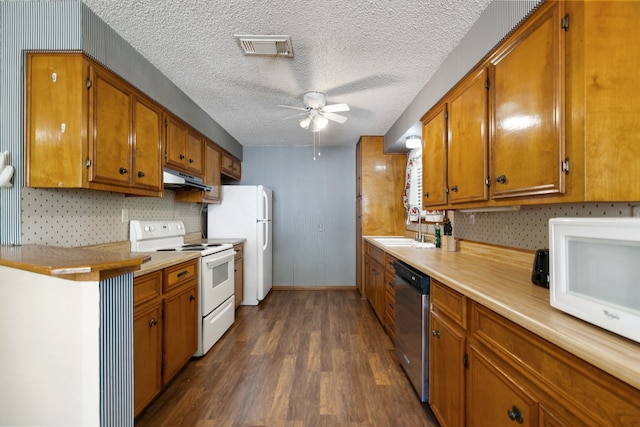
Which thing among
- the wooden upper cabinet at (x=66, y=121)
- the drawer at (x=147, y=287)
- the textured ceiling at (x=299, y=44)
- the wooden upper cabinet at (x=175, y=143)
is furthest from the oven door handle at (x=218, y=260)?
the textured ceiling at (x=299, y=44)

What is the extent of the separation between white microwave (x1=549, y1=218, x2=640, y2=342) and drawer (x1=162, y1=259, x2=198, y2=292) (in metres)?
2.12

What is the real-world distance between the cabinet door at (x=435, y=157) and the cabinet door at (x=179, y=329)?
214 cm

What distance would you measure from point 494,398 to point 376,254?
2.17m

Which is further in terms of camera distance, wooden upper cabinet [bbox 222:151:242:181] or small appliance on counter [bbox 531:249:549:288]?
wooden upper cabinet [bbox 222:151:242:181]

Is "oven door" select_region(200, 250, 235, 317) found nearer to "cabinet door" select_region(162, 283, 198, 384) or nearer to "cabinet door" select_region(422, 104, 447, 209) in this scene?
"cabinet door" select_region(162, 283, 198, 384)

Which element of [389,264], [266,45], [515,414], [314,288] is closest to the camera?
[515,414]

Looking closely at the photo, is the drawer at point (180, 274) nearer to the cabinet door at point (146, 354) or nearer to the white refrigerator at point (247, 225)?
the cabinet door at point (146, 354)

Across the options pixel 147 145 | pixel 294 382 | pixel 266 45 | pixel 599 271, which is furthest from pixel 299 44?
pixel 294 382

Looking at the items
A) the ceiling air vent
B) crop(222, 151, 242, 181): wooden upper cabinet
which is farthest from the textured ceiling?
crop(222, 151, 242, 181): wooden upper cabinet

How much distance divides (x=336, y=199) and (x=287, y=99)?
2.17 m

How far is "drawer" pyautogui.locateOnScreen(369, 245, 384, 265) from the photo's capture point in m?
2.97

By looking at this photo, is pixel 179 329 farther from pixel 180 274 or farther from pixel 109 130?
pixel 109 130

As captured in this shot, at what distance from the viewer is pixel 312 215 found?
4.61 metres

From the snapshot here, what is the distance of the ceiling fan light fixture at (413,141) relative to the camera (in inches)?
126
